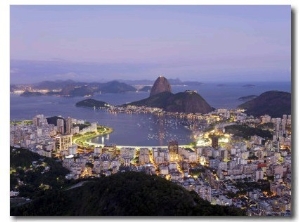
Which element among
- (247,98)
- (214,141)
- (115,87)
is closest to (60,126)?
(115,87)

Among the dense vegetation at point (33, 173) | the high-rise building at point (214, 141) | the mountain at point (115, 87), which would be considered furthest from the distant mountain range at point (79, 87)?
the high-rise building at point (214, 141)

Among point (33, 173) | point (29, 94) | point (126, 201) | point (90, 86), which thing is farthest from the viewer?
point (90, 86)

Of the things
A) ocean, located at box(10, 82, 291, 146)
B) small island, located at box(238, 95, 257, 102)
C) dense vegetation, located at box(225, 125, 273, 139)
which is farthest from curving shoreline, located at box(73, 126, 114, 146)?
small island, located at box(238, 95, 257, 102)

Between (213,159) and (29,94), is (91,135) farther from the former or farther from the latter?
(213,159)

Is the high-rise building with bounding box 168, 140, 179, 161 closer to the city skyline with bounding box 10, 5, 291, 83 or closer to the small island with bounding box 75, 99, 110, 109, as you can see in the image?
the city skyline with bounding box 10, 5, 291, 83

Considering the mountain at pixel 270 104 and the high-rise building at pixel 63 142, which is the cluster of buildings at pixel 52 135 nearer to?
the high-rise building at pixel 63 142

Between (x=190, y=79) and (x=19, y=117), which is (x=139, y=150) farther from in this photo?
(x=19, y=117)

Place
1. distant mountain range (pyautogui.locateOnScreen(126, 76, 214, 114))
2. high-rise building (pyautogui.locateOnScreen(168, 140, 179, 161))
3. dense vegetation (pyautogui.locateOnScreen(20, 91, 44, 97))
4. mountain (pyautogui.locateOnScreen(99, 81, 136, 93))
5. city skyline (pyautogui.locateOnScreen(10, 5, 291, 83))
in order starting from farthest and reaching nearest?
mountain (pyautogui.locateOnScreen(99, 81, 136, 93))
distant mountain range (pyautogui.locateOnScreen(126, 76, 214, 114))
high-rise building (pyautogui.locateOnScreen(168, 140, 179, 161))
dense vegetation (pyautogui.locateOnScreen(20, 91, 44, 97))
city skyline (pyautogui.locateOnScreen(10, 5, 291, 83))
